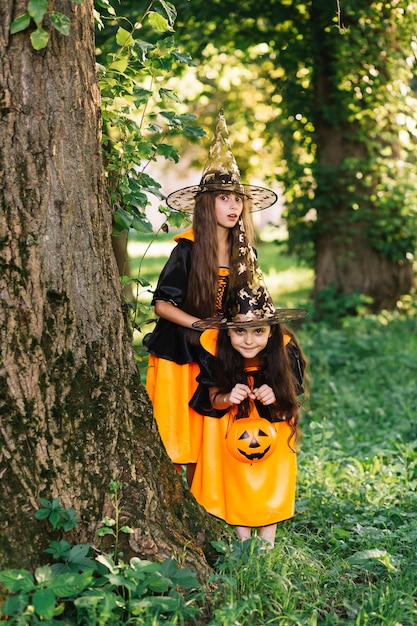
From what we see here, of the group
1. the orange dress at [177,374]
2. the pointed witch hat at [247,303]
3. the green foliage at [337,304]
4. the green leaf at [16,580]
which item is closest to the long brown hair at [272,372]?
the pointed witch hat at [247,303]

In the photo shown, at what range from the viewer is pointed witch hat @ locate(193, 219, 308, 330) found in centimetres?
321

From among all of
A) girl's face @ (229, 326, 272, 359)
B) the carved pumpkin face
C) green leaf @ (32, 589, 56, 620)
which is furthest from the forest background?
girl's face @ (229, 326, 272, 359)

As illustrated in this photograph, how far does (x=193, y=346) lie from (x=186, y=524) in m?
0.89

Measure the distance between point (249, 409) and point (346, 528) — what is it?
0.77 metres

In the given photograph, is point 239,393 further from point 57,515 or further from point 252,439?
point 57,515

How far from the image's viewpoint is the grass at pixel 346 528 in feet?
8.86

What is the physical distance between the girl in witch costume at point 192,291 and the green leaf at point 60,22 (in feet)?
4.07

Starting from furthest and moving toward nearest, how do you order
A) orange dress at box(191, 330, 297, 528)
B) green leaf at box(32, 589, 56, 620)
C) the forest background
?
orange dress at box(191, 330, 297, 528)
the forest background
green leaf at box(32, 589, 56, 620)

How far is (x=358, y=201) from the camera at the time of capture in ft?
31.2

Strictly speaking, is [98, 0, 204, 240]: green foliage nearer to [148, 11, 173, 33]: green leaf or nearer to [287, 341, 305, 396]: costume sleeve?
[148, 11, 173, 33]: green leaf

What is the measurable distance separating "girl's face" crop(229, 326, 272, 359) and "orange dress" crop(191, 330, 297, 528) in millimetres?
159

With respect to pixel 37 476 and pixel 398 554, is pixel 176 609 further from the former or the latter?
pixel 398 554

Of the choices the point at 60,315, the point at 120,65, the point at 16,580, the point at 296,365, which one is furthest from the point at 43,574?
the point at 120,65

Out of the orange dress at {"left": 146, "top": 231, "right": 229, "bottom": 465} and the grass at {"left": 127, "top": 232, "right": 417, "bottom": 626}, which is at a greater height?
the orange dress at {"left": 146, "top": 231, "right": 229, "bottom": 465}
